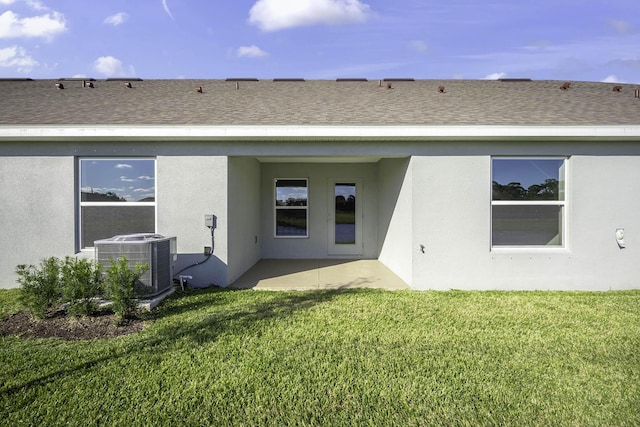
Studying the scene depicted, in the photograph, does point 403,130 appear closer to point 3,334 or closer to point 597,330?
point 597,330

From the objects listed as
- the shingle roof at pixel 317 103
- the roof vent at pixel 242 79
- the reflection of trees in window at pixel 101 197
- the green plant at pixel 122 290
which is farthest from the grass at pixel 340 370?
the roof vent at pixel 242 79

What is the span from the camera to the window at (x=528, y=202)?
6.39m

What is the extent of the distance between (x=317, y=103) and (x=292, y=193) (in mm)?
3215

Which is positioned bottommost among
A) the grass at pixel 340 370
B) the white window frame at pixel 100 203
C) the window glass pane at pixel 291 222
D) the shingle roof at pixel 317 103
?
the grass at pixel 340 370

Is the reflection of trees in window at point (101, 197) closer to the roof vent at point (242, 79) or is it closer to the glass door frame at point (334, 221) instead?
the roof vent at point (242, 79)

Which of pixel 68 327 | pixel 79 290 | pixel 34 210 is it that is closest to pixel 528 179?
pixel 79 290

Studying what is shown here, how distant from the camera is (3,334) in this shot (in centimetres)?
410

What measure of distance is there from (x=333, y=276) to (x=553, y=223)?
470 cm

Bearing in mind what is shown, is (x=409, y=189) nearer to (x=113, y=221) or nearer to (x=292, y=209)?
(x=292, y=209)

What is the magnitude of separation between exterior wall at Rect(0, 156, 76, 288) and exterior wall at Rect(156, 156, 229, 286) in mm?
1798

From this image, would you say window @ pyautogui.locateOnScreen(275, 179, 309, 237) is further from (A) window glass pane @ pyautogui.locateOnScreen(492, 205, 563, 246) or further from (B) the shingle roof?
(A) window glass pane @ pyautogui.locateOnScreen(492, 205, 563, 246)

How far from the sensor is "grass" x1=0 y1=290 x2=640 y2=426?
2553mm

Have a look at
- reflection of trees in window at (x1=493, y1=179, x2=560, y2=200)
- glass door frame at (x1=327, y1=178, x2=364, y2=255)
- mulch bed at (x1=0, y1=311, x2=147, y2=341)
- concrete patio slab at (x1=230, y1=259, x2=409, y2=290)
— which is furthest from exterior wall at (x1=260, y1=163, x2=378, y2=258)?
mulch bed at (x1=0, y1=311, x2=147, y2=341)

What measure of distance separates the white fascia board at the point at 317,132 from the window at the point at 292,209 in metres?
3.94
